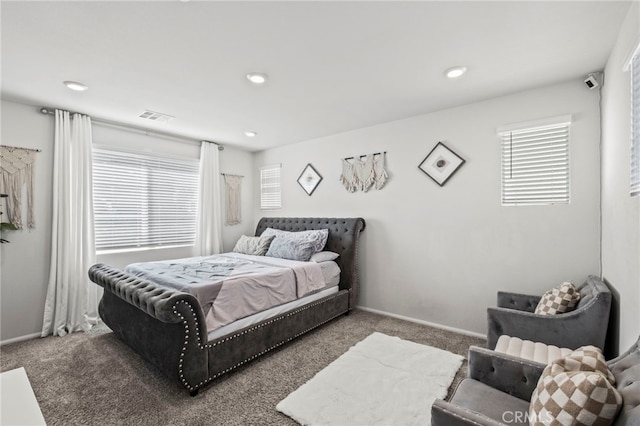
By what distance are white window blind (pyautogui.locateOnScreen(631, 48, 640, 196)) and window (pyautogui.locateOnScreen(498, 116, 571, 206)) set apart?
1090 millimetres

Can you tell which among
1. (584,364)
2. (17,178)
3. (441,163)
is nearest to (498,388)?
(584,364)

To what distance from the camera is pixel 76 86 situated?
2.57 m

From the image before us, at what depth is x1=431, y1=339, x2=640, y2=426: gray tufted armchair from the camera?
1067mm

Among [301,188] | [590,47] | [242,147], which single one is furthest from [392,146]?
[242,147]

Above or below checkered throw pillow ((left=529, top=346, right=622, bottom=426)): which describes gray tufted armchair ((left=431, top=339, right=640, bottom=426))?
below

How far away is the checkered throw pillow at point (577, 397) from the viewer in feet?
2.91

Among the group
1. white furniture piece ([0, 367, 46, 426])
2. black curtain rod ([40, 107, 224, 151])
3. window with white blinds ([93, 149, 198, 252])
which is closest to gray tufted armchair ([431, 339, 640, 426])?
white furniture piece ([0, 367, 46, 426])

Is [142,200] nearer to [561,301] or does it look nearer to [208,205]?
[208,205]

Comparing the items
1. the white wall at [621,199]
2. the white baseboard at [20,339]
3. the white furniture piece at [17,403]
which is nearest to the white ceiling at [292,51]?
A: the white wall at [621,199]

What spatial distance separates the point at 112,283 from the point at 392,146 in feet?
11.1

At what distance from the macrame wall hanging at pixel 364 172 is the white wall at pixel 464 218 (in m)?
0.09

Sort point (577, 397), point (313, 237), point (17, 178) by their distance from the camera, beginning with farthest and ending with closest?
point (313, 237), point (17, 178), point (577, 397)

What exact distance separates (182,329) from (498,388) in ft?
6.54

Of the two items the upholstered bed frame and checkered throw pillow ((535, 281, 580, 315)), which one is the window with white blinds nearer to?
the upholstered bed frame
